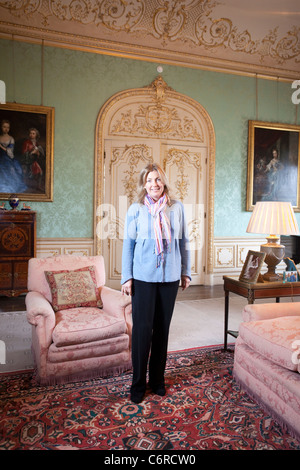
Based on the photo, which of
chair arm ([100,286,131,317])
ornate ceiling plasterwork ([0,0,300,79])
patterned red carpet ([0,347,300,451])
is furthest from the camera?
ornate ceiling plasterwork ([0,0,300,79])

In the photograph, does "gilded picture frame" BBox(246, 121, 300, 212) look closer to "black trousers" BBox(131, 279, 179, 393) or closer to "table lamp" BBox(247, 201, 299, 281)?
"table lamp" BBox(247, 201, 299, 281)

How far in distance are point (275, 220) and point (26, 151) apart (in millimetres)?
4192

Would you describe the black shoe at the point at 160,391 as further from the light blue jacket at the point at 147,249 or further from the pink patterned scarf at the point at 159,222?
the pink patterned scarf at the point at 159,222

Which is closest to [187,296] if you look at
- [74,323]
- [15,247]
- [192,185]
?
[192,185]

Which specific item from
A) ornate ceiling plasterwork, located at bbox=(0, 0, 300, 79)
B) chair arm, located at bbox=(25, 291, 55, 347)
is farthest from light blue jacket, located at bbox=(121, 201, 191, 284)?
ornate ceiling plasterwork, located at bbox=(0, 0, 300, 79)

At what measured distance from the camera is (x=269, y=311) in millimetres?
2904

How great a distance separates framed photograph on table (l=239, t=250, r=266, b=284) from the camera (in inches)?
129

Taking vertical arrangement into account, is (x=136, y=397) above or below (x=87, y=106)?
below

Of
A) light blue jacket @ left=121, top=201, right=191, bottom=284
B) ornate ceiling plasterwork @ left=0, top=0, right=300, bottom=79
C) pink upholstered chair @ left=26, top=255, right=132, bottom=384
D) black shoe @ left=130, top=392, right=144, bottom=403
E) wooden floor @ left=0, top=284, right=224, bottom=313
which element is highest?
ornate ceiling plasterwork @ left=0, top=0, right=300, bottom=79

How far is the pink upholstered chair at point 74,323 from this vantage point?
2.71 meters

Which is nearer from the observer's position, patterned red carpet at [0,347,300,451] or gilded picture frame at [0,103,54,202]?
patterned red carpet at [0,347,300,451]

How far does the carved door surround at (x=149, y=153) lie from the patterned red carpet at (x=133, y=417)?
3709 mm

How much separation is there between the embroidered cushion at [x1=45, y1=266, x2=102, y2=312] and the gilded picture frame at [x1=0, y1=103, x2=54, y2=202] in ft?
9.76

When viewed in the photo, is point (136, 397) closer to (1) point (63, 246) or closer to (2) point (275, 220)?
(2) point (275, 220)
